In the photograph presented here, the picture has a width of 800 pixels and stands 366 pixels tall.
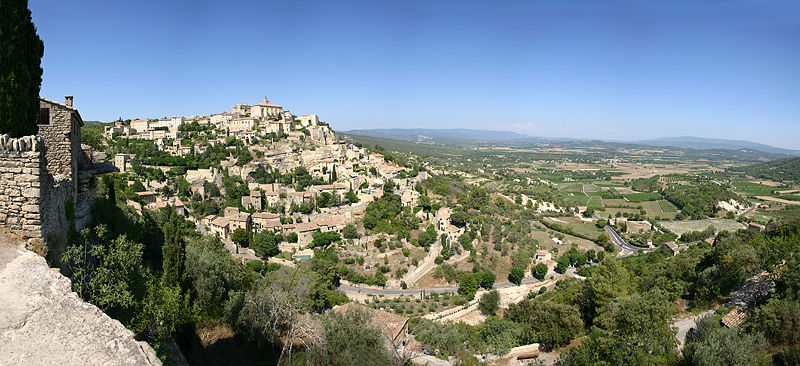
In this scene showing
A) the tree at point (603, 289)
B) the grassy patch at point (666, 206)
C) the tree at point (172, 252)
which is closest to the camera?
the tree at point (172, 252)

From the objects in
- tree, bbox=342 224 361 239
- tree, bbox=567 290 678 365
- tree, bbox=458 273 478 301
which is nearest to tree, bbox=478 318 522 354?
tree, bbox=567 290 678 365

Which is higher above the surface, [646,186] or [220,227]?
[646,186]

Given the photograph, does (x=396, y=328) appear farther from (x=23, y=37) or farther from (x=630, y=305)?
(x=23, y=37)

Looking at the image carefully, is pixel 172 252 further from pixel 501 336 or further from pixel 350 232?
pixel 350 232

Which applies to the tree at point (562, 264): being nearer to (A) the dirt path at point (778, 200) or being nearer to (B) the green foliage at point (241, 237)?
(B) the green foliage at point (241, 237)

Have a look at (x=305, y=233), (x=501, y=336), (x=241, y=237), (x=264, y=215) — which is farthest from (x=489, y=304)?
(x=264, y=215)

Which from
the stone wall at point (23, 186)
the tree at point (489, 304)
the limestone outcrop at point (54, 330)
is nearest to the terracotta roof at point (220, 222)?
the tree at point (489, 304)
